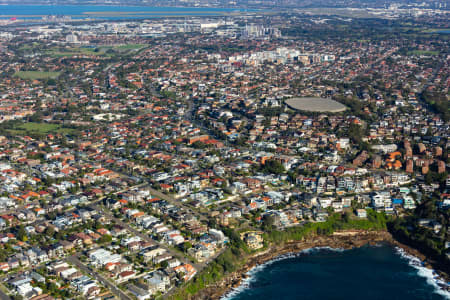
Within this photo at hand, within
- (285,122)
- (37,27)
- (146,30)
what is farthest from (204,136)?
(37,27)

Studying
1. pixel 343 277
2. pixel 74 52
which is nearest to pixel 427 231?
pixel 343 277

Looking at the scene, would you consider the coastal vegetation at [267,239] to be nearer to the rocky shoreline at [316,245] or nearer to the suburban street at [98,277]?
the rocky shoreline at [316,245]

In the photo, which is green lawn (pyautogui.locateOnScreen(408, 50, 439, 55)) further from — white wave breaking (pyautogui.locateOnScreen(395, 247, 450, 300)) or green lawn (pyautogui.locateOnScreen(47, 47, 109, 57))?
white wave breaking (pyautogui.locateOnScreen(395, 247, 450, 300))

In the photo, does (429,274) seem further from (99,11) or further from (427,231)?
(99,11)

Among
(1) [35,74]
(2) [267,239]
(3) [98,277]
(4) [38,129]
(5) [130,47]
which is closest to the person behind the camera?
(3) [98,277]

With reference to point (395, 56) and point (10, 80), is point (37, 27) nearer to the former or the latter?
point (10, 80)

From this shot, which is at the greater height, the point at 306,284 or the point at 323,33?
the point at 323,33
